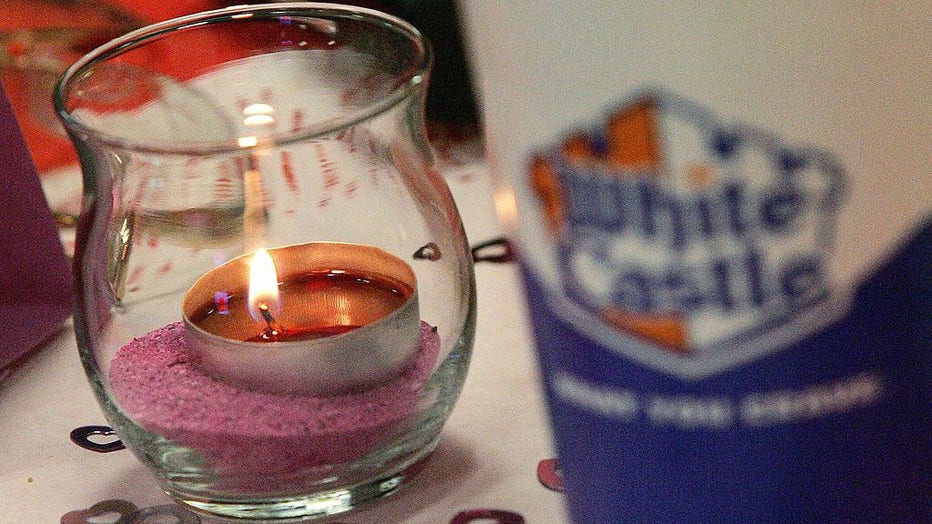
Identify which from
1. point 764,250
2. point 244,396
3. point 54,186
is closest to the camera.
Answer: point 764,250

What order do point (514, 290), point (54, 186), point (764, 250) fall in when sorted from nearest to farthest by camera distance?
point (764, 250) → point (514, 290) → point (54, 186)

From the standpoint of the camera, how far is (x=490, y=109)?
0.64 ft

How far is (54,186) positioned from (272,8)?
24 centimetres

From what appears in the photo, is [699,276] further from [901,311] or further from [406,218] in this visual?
[406,218]

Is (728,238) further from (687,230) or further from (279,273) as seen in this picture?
(279,273)

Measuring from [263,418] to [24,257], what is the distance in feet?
0.57

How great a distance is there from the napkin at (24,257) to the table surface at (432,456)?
0.4 inches

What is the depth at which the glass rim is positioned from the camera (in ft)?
0.91

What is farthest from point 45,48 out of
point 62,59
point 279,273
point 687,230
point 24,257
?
point 687,230

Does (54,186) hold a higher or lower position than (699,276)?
lower

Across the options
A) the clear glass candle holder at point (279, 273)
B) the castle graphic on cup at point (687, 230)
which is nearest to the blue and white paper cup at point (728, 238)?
the castle graphic on cup at point (687, 230)

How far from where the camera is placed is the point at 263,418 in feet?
0.98

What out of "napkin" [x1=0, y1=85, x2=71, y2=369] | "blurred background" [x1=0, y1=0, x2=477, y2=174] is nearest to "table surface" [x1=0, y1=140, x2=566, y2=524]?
"napkin" [x1=0, y1=85, x2=71, y2=369]

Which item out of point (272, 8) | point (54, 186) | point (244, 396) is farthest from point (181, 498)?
point (54, 186)
